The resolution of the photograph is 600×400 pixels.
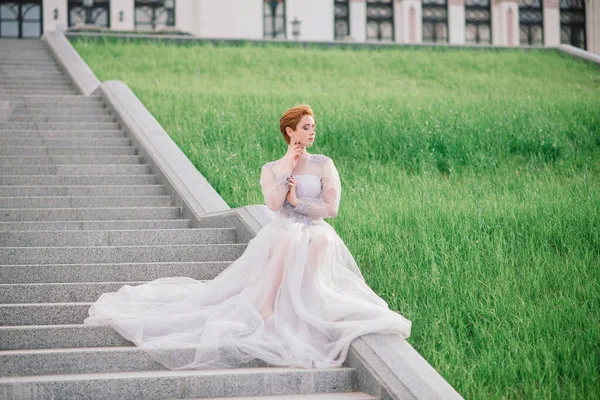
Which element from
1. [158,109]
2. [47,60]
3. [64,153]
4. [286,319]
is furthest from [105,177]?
[47,60]

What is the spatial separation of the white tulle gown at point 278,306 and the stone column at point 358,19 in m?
33.8

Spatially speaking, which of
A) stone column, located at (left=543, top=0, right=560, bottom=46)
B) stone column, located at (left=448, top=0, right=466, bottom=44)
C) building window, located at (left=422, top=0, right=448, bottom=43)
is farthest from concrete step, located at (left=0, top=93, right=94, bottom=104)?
stone column, located at (left=543, top=0, right=560, bottom=46)

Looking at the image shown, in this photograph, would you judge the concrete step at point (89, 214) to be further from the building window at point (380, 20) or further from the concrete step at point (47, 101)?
the building window at point (380, 20)

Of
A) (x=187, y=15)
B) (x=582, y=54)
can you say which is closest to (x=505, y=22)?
(x=187, y=15)

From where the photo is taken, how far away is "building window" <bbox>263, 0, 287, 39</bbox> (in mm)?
37094

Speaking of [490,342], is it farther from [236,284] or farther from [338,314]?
[236,284]

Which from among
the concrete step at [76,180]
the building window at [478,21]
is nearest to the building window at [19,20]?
the building window at [478,21]

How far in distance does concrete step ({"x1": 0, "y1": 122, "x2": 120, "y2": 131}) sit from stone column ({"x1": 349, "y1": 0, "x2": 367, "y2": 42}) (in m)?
27.6

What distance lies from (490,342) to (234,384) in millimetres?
1691

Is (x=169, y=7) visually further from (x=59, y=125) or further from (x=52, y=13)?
(x=59, y=125)

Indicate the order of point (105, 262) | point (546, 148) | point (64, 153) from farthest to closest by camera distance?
point (546, 148)
point (64, 153)
point (105, 262)

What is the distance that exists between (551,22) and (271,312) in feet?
124

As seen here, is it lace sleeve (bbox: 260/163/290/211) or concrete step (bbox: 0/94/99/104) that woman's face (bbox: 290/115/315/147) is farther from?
concrete step (bbox: 0/94/99/104)

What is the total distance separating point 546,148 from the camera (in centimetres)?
1185
